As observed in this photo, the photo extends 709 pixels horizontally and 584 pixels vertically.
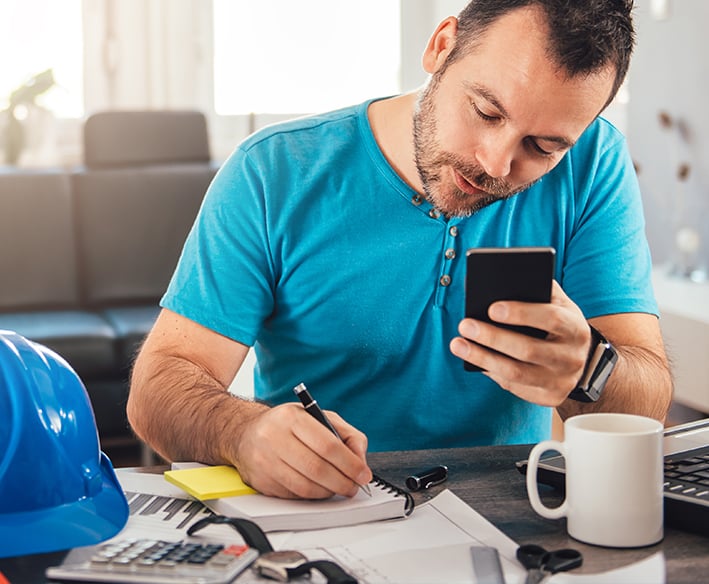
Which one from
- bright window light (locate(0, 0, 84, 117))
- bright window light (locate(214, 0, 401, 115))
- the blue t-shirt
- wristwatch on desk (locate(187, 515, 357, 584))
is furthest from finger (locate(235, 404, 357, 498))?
bright window light (locate(214, 0, 401, 115))

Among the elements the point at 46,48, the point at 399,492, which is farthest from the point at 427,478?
the point at 46,48

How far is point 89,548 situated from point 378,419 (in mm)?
575

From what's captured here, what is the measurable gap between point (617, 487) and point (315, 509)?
11.2 inches

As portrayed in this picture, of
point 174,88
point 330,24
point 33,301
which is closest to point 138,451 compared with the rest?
point 33,301

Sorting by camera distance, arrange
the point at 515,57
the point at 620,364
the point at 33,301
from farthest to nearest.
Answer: the point at 33,301 → the point at 620,364 → the point at 515,57

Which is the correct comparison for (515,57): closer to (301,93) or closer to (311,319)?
(311,319)

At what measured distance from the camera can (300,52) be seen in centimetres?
451

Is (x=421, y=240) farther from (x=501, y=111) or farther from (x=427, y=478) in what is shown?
(x=427, y=478)

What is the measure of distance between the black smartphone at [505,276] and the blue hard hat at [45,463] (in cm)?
40

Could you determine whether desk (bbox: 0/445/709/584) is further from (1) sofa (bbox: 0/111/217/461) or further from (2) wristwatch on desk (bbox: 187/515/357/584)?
(1) sofa (bbox: 0/111/217/461)

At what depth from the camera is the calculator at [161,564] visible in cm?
84

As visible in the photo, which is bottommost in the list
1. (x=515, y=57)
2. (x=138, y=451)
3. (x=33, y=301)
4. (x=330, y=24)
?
(x=138, y=451)

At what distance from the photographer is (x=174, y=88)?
14.2ft

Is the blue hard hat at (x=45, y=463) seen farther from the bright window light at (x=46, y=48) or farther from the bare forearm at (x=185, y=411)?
the bright window light at (x=46, y=48)
